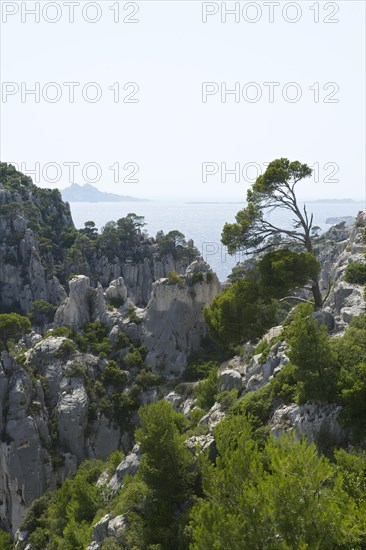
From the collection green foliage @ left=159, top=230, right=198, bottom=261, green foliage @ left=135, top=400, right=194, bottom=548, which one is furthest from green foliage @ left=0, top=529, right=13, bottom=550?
green foliage @ left=159, top=230, right=198, bottom=261

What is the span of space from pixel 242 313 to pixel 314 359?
31.8ft

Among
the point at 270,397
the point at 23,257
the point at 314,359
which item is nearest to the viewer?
the point at 314,359

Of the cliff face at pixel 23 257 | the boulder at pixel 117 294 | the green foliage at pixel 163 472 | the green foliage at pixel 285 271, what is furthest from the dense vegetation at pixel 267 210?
the cliff face at pixel 23 257

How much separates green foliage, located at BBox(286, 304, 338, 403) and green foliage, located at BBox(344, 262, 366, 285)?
9.55 metres

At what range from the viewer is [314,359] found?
17500 millimetres

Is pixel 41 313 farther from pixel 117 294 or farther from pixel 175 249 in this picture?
pixel 117 294

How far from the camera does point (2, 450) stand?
3916 cm

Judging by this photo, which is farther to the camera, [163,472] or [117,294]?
[117,294]

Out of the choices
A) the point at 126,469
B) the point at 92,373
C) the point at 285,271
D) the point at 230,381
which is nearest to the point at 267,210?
the point at 285,271

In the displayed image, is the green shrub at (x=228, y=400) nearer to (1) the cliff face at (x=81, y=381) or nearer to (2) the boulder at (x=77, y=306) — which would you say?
(1) the cliff face at (x=81, y=381)

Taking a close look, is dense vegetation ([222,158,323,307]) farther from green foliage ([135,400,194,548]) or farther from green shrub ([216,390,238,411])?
green foliage ([135,400,194,548])

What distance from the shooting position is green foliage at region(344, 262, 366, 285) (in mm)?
26191

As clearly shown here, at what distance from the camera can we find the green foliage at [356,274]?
1031 inches

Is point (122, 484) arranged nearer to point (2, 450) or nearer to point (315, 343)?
point (315, 343)
